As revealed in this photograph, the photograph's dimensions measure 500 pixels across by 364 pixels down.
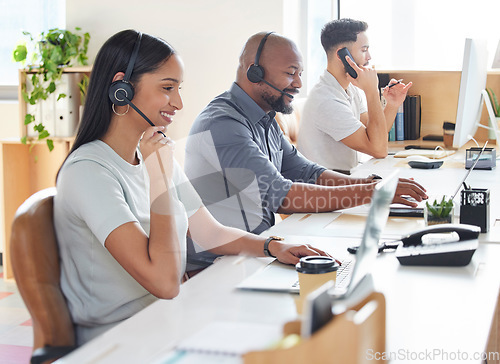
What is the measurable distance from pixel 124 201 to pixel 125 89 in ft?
0.88

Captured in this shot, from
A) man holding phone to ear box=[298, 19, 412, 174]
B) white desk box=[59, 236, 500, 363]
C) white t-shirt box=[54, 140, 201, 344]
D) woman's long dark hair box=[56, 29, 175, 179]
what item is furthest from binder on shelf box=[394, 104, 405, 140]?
white t-shirt box=[54, 140, 201, 344]

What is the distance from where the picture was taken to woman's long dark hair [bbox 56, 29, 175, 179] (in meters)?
1.44

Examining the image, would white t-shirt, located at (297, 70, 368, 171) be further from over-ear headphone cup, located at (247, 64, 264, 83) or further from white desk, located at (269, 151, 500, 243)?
over-ear headphone cup, located at (247, 64, 264, 83)

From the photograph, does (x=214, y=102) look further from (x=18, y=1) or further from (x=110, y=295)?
(x=18, y=1)

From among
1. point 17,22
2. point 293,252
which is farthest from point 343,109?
point 17,22

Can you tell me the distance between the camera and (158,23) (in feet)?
11.9

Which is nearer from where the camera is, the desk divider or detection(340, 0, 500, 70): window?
the desk divider

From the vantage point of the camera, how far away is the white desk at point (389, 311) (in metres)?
0.96

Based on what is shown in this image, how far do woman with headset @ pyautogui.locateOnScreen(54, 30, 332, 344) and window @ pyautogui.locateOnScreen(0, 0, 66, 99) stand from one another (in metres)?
2.81

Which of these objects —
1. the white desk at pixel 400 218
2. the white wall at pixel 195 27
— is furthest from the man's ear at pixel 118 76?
the white wall at pixel 195 27

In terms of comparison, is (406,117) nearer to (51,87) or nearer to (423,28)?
(423,28)

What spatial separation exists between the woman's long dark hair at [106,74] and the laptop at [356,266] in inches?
19.0

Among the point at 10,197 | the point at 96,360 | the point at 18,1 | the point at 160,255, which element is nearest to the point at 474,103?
the point at 160,255

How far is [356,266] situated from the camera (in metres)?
0.87
